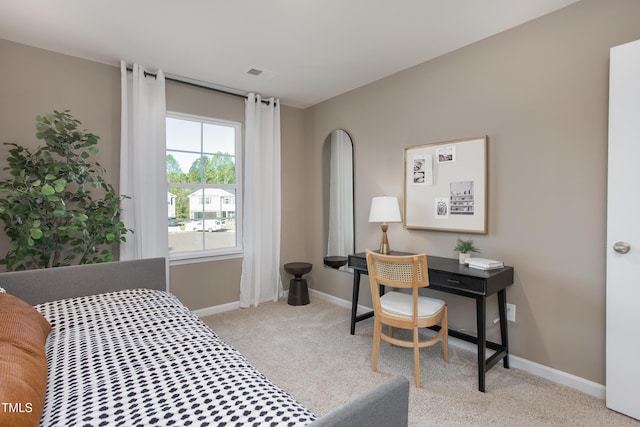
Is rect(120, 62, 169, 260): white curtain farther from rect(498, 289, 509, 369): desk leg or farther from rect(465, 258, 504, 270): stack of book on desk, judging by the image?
rect(498, 289, 509, 369): desk leg

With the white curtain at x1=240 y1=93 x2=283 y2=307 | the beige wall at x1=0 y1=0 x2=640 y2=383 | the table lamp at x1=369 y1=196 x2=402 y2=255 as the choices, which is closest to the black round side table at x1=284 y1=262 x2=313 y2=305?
the white curtain at x1=240 y1=93 x2=283 y2=307

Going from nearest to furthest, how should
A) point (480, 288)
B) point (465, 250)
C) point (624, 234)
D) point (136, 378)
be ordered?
point (136, 378), point (624, 234), point (480, 288), point (465, 250)

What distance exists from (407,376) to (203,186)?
2.76 m

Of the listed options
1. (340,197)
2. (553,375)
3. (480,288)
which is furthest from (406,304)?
(340,197)

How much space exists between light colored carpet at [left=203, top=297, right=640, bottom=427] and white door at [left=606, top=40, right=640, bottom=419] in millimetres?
214

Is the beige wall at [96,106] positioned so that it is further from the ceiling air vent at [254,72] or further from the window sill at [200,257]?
the ceiling air vent at [254,72]

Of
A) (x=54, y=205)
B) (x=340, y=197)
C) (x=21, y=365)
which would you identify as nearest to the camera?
(x=21, y=365)

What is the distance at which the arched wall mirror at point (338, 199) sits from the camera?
3.75m

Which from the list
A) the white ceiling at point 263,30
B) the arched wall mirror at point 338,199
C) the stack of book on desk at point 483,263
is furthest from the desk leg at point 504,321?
the white ceiling at point 263,30

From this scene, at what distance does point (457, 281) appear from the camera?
2260 mm

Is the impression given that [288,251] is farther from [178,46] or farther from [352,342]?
[178,46]

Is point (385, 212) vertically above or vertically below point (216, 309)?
above

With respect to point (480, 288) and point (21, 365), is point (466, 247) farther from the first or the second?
point (21, 365)

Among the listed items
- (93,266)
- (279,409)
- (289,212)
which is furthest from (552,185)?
(93,266)
